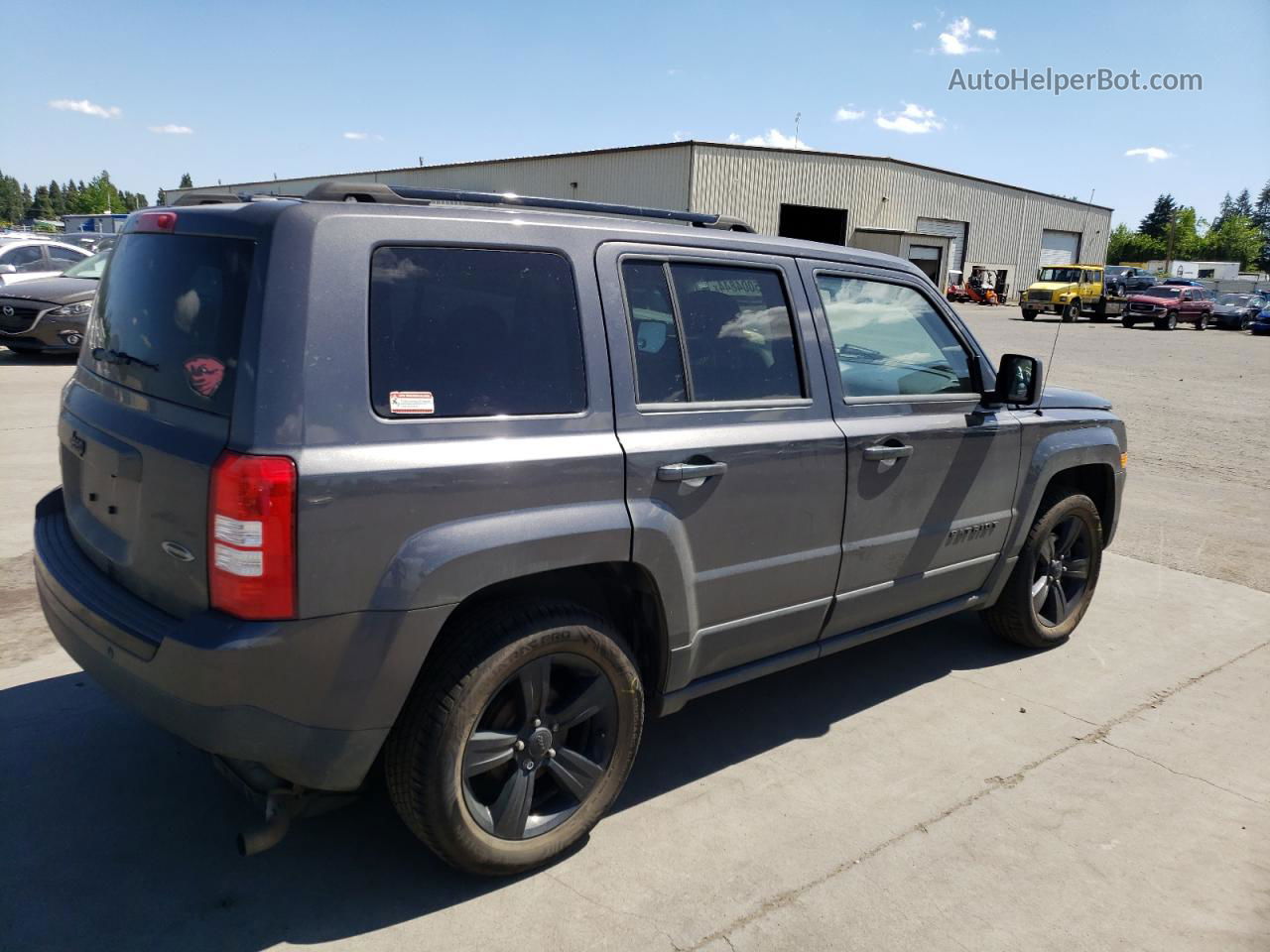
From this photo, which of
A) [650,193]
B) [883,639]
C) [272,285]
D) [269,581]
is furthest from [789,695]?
[650,193]

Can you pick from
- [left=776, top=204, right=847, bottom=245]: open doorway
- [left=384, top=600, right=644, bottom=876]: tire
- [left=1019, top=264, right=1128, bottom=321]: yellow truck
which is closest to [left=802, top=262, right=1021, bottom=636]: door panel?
[left=384, top=600, right=644, bottom=876]: tire

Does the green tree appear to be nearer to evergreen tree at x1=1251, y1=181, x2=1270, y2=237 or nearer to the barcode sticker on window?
evergreen tree at x1=1251, y1=181, x2=1270, y2=237

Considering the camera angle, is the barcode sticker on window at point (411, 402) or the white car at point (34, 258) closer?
the barcode sticker on window at point (411, 402)

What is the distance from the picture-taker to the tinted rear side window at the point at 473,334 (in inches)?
97.1

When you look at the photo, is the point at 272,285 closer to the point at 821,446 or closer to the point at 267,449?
the point at 267,449

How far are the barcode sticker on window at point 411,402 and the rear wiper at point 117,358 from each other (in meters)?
0.75

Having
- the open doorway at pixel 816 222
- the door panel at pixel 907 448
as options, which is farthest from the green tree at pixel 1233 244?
the door panel at pixel 907 448

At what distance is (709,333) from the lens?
3.22m

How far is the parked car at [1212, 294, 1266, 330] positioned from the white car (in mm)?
39512

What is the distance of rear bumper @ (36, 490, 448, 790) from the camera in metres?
2.29

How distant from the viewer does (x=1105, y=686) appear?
14.7 ft

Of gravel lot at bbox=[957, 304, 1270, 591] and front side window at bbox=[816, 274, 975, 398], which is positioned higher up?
front side window at bbox=[816, 274, 975, 398]

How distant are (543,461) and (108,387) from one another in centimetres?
139

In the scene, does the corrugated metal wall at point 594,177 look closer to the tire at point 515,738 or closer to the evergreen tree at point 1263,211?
the tire at point 515,738
